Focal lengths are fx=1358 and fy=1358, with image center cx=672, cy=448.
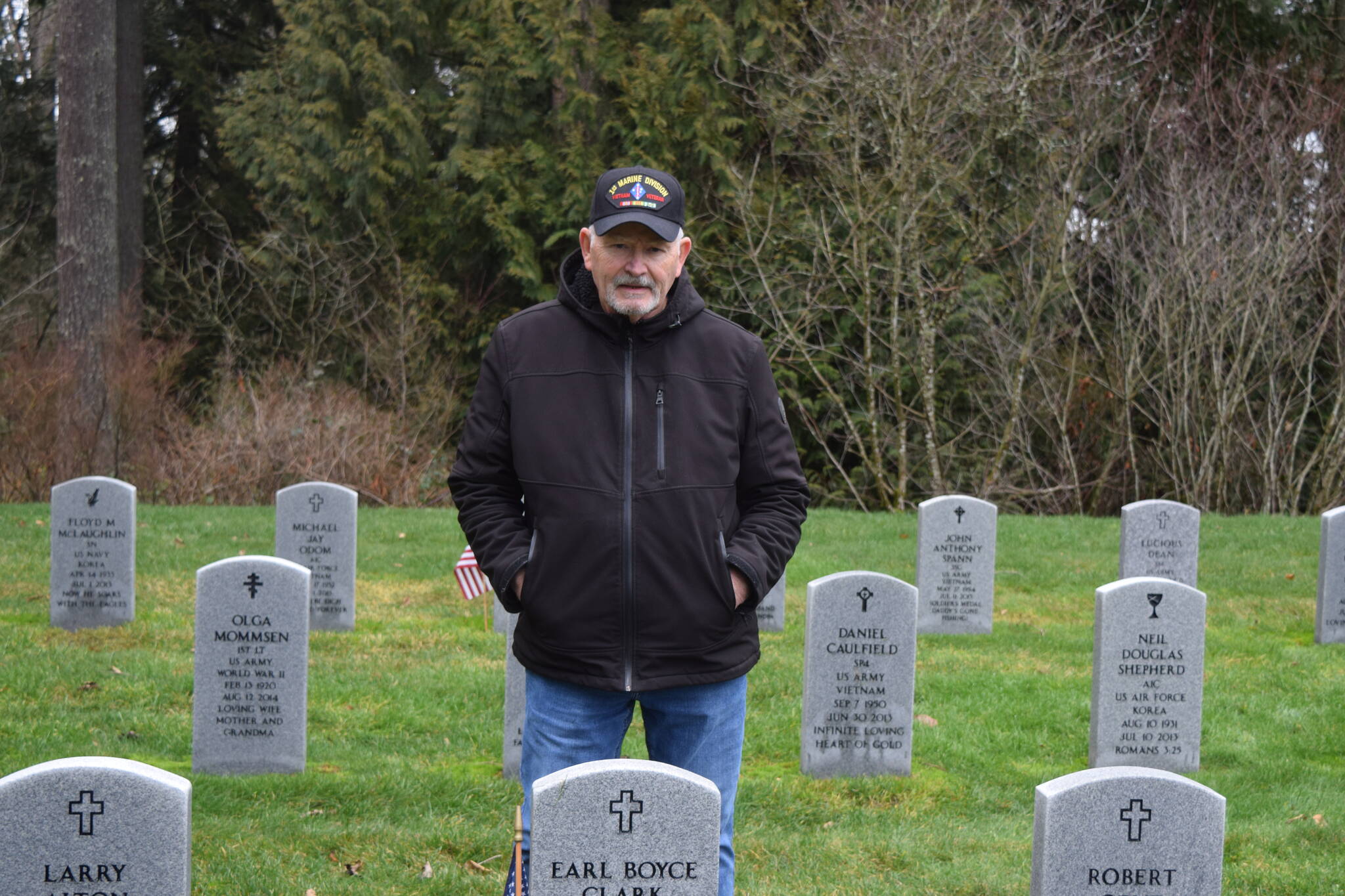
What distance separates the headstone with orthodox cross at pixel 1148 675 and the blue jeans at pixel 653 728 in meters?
3.31

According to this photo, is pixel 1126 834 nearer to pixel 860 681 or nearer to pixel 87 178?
pixel 860 681

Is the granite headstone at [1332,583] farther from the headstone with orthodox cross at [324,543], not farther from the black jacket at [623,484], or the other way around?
the black jacket at [623,484]

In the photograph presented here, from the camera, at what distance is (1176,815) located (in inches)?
144

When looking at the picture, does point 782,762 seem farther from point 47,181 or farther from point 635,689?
point 47,181

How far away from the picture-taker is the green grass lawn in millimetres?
5246

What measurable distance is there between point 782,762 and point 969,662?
2.39 metres

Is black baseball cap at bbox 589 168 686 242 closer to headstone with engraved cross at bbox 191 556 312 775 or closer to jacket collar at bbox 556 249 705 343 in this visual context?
jacket collar at bbox 556 249 705 343

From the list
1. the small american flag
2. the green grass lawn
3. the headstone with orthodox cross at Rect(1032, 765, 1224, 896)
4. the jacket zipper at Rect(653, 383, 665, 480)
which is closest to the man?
the jacket zipper at Rect(653, 383, 665, 480)

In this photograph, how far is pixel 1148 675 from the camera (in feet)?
21.5

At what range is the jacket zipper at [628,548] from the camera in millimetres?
3424

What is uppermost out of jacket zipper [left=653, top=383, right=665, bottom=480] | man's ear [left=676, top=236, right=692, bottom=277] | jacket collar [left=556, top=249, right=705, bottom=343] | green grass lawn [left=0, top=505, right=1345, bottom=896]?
man's ear [left=676, top=236, right=692, bottom=277]

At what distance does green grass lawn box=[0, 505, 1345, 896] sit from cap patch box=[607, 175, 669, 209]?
2.73 m

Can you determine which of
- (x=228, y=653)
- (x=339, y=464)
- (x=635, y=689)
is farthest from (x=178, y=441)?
(x=635, y=689)

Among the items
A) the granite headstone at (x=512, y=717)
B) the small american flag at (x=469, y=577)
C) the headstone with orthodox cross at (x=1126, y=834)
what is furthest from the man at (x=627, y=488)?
the small american flag at (x=469, y=577)
